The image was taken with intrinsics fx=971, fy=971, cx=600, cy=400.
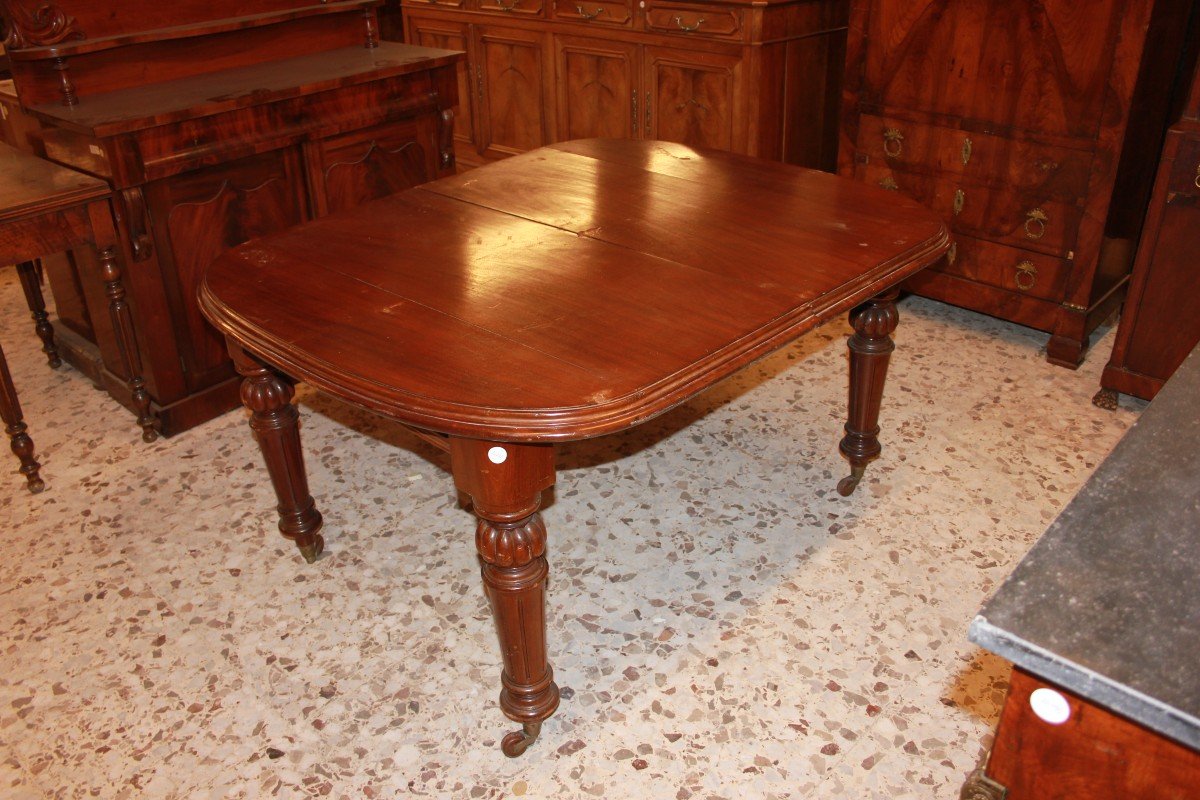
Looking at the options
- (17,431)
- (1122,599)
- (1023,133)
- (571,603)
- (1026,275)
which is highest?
(1122,599)

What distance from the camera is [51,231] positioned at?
7.50ft

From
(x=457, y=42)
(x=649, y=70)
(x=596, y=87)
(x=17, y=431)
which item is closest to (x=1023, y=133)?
(x=649, y=70)

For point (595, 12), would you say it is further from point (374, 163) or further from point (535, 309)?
point (535, 309)

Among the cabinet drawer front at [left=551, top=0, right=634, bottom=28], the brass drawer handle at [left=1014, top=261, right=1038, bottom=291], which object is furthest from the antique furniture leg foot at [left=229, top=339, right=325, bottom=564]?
the cabinet drawer front at [left=551, top=0, right=634, bottom=28]

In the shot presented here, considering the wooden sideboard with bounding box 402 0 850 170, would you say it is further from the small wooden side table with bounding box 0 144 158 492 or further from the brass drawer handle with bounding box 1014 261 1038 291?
the small wooden side table with bounding box 0 144 158 492

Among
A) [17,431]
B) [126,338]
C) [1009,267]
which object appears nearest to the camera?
[17,431]

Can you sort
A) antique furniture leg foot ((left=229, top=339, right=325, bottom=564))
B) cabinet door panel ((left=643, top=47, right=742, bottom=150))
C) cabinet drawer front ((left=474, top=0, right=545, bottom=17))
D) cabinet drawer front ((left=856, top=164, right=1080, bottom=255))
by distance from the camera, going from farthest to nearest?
cabinet drawer front ((left=474, top=0, right=545, bottom=17)) < cabinet door panel ((left=643, top=47, right=742, bottom=150)) < cabinet drawer front ((left=856, top=164, right=1080, bottom=255)) < antique furniture leg foot ((left=229, top=339, right=325, bottom=564))

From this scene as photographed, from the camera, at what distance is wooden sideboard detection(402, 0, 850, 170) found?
3.39 m

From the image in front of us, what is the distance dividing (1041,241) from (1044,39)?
1.87 ft

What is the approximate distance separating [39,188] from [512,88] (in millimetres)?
2247

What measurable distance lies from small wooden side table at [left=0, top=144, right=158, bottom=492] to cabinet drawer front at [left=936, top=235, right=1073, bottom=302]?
2.39 metres

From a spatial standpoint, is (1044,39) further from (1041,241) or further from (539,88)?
(539,88)

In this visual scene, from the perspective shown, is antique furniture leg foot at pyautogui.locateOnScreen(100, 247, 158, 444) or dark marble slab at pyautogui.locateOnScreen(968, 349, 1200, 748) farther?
antique furniture leg foot at pyautogui.locateOnScreen(100, 247, 158, 444)

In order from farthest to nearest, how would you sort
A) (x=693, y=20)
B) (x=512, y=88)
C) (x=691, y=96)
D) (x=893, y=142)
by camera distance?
(x=512, y=88), (x=691, y=96), (x=693, y=20), (x=893, y=142)
